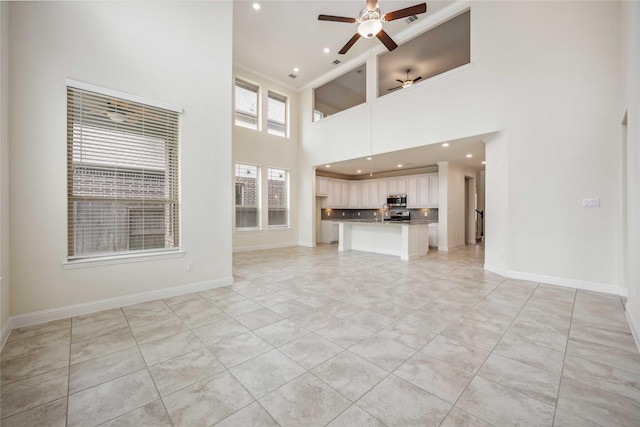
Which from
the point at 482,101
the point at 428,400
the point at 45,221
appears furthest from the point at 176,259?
the point at 482,101

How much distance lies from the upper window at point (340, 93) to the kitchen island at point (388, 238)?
3.95 metres

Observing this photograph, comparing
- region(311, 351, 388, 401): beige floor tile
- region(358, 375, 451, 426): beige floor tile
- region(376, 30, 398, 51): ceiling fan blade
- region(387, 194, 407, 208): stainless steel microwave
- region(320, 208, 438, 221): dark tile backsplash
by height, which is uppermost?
region(376, 30, 398, 51): ceiling fan blade

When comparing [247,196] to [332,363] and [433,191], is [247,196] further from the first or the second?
[332,363]

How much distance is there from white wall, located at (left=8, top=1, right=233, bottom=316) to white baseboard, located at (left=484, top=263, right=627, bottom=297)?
4.80 metres

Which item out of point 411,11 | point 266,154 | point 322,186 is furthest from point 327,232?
point 411,11

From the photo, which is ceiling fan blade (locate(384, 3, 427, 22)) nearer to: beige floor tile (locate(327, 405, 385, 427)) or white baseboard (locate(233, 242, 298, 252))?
beige floor tile (locate(327, 405, 385, 427))

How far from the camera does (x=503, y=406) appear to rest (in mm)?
1496

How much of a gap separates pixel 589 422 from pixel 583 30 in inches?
202

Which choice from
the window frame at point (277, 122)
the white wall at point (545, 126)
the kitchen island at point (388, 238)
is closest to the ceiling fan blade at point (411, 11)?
the white wall at point (545, 126)

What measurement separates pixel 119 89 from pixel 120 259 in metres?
2.11

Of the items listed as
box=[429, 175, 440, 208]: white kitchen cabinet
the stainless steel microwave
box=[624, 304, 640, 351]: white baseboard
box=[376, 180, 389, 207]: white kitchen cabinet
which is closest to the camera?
box=[624, 304, 640, 351]: white baseboard

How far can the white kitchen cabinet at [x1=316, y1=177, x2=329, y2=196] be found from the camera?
9.14 m

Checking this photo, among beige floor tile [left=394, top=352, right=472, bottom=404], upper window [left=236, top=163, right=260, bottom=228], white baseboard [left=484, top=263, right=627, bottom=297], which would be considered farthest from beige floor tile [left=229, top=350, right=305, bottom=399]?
upper window [left=236, top=163, right=260, bottom=228]

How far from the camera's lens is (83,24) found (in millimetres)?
2889
